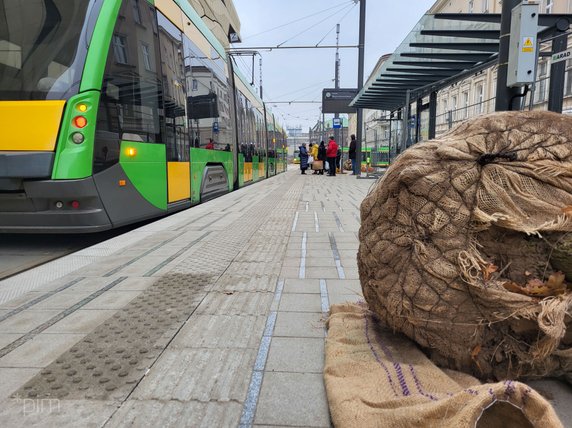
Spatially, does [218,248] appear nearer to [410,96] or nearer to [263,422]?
[263,422]

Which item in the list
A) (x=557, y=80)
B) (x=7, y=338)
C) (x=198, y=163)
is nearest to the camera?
(x=7, y=338)

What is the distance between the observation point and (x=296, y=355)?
2.37m

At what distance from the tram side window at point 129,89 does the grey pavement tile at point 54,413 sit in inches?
138

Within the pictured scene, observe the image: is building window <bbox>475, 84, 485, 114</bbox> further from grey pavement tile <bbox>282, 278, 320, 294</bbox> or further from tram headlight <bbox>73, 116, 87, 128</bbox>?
tram headlight <bbox>73, 116, 87, 128</bbox>

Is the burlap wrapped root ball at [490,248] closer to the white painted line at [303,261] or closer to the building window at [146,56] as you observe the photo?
the white painted line at [303,261]

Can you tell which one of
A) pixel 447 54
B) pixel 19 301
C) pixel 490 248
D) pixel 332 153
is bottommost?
pixel 19 301

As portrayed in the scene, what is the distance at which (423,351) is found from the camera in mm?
2141

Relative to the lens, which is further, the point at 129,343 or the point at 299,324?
the point at 299,324

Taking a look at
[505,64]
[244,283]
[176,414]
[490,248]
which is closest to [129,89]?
[244,283]

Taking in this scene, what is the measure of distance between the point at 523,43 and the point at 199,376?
12.5 ft

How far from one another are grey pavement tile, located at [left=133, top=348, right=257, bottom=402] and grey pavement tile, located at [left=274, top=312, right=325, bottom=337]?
0.32 m

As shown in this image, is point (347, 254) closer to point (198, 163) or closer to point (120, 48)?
point (120, 48)

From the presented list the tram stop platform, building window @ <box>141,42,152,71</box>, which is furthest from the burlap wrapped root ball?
building window @ <box>141,42,152,71</box>

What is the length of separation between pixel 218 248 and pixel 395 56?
7.45 meters
